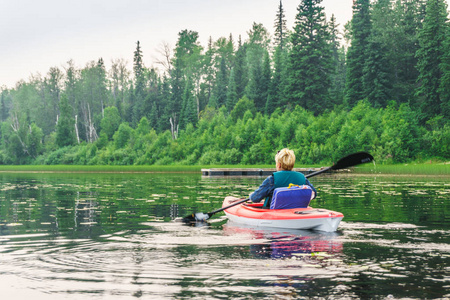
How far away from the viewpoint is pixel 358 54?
7238cm

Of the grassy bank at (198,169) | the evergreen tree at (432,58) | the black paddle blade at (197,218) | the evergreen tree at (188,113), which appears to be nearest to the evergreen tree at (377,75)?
the evergreen tree at (432,58)

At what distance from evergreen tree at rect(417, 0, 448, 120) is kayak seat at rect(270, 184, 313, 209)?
53.9 meters

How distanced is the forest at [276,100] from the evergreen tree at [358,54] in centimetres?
14

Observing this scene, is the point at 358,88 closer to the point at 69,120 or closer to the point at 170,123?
the point at 170,123

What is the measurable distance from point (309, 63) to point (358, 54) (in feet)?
23.1

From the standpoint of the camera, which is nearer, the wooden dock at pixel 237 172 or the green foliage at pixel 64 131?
the wooden dock at pixel 237 172

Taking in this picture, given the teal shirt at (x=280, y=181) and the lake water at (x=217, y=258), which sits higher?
the teal shirt at (x=280, y=181)

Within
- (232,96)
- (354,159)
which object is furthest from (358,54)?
(354,159)

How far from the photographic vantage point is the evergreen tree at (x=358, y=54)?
71000 millimetres

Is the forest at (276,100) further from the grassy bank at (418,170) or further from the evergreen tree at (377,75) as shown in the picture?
the grassy bank at (418,170)

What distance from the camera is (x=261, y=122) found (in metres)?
70.8

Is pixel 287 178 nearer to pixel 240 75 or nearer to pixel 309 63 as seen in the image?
pixel 309 63

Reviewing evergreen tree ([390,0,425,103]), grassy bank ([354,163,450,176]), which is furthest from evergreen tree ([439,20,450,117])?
grassy bank ([354,163,450,176])

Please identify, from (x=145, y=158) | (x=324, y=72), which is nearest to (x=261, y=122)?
(x=324, y=72)
